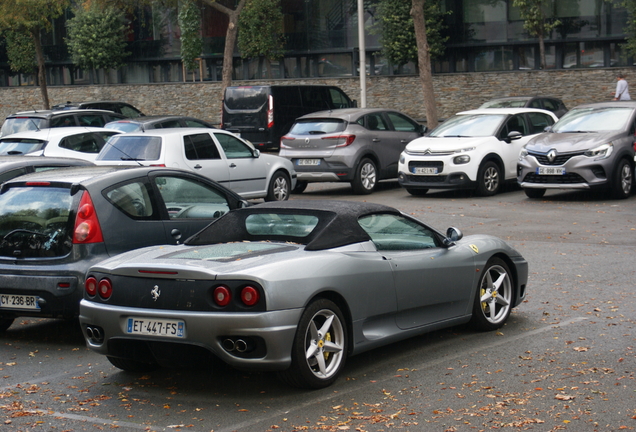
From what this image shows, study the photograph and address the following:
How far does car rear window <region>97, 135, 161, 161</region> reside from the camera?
49.8ft

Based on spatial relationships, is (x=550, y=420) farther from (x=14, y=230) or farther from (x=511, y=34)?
(x=511, y=34)

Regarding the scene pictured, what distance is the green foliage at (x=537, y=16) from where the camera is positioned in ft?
108

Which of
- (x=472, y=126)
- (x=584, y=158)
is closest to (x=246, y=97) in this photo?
(x=472, y=126)

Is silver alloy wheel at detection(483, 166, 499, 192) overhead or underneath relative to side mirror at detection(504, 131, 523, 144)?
underneath

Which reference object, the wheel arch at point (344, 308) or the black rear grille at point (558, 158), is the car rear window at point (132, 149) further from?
the wheel arch at point (344, 308)

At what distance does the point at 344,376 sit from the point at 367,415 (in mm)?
942

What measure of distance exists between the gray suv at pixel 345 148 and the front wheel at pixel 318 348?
12447mm

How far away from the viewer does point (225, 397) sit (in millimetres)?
5926

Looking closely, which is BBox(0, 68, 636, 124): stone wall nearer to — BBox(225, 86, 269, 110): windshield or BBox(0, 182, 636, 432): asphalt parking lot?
BBox(225, 86, 269, 110): windshield

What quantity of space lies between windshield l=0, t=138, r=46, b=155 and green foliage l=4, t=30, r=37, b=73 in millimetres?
30984

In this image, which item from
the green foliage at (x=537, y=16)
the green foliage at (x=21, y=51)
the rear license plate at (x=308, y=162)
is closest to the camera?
the rear license plate at (x=308, y=162)

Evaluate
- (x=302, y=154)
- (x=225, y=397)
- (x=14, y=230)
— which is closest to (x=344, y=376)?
(x=225, y=397)

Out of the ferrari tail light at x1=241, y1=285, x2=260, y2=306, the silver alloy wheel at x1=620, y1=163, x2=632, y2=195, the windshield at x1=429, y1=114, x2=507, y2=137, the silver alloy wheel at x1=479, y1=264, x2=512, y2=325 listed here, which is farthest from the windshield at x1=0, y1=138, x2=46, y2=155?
the ferrari tail light at x1=241, y1=285, x2=260, y2=306

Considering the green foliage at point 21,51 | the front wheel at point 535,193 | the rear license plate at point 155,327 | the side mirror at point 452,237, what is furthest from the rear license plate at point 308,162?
the green foliage at point 21,51
